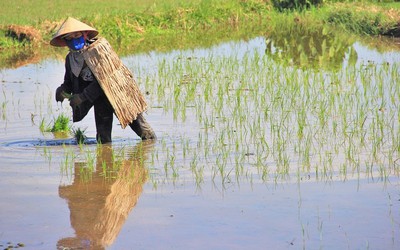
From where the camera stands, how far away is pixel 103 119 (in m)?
6.65

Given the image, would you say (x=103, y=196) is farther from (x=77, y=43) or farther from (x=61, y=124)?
(x=61, y=124)

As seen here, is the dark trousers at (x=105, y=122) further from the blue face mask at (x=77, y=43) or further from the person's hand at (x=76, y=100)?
the blue face mask at (x=77, y=43)

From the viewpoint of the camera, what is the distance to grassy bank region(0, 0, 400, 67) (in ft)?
39.8

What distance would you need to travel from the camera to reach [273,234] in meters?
4.31

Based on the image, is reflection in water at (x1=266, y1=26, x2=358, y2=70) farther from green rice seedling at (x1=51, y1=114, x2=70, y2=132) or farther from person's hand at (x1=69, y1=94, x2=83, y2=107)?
person's hand at (x1=69, y1=94, x2=83, y2=107)

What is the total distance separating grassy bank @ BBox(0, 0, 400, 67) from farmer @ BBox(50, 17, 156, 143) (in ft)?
15.7

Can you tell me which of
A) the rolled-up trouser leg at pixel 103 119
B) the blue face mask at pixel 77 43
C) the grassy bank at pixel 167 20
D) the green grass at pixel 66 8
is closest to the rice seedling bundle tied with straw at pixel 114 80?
the blue face mask at pixel 77 43

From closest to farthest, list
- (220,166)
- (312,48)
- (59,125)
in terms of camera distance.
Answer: (220,166), (59,125), (312,48)

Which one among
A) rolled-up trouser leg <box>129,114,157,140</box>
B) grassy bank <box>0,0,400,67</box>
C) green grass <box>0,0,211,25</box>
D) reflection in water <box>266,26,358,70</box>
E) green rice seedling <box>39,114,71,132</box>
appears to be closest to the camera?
rolled-up trouser leg <box>129,114,157,140</box>

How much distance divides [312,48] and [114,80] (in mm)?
6118

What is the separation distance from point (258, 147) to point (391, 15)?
8.48 metres

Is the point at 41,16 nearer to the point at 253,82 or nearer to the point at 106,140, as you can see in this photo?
the point at 253,82

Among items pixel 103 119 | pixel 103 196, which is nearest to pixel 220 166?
pixel 103 196

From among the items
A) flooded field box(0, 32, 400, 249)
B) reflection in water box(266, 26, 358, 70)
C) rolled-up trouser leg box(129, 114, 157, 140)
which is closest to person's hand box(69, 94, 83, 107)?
flooded field box(0, 32, 400, 249)
